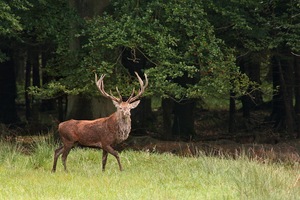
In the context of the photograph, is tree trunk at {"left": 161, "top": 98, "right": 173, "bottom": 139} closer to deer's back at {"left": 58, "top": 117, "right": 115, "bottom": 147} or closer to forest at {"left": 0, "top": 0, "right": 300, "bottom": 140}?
forest at {"left": 0, "top": 0, "right": 300, "bottom": 140}

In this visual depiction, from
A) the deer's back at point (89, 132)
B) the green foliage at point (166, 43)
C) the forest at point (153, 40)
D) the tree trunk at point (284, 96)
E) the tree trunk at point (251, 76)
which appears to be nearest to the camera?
the deer's back at point (89, 132)

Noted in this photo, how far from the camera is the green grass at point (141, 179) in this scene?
412 inches

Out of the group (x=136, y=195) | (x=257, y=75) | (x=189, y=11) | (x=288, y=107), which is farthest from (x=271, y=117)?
(x=136, y=195)

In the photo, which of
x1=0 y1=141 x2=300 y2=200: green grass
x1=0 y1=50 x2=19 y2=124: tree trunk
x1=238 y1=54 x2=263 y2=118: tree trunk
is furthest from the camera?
x1=0 y1=50 x2=19 y2=124: tree trunk

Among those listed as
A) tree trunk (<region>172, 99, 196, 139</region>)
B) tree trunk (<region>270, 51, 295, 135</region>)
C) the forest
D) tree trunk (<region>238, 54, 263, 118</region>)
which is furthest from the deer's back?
tree trunk (<region>238, 54, 263, 118</region>)

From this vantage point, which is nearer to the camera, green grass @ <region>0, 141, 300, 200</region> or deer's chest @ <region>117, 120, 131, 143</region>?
green grass @ <region>0, 141, 300, 200</region>

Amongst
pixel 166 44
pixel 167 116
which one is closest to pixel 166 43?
pixel 166 44

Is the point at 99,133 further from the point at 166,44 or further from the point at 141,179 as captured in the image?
the point at 166,44

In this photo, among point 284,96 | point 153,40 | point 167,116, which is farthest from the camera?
point 167,116

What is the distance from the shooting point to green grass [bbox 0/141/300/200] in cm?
1045

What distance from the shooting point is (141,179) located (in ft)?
40.2

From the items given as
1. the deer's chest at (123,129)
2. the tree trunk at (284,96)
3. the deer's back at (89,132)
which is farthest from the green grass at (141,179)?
the tree trunk at (284,96)

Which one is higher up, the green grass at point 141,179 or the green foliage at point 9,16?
the green foliage at point 9,16

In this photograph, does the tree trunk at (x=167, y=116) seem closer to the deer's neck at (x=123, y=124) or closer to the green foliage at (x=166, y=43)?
the green foliage at (x=166, y=43)
